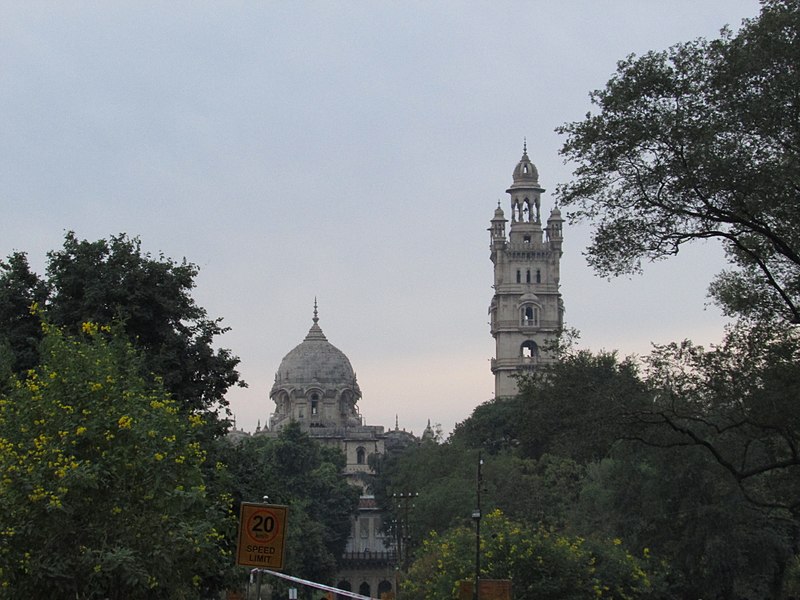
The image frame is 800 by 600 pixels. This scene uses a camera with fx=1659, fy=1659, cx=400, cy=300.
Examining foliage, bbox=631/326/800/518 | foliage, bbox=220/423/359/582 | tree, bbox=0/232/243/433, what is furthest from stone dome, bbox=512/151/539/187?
foliage, bbox=631/326/800/518

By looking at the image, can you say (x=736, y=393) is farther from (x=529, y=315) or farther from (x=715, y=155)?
(x=529, y=315)

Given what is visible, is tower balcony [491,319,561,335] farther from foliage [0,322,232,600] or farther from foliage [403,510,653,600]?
foliage [0,322,232,600]

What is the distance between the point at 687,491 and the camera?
2253 inches

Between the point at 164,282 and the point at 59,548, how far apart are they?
21.3 meters

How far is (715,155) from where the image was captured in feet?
93.6

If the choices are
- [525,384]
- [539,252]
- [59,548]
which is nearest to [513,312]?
[539,252]

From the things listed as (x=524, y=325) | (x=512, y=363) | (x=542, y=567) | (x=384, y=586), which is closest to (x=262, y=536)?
(x=542, y=567)

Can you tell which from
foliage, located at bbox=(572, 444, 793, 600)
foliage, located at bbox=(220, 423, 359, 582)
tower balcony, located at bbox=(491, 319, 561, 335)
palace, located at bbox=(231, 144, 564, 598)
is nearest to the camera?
foliage, located at bbox=(572, 444, 793, 600)

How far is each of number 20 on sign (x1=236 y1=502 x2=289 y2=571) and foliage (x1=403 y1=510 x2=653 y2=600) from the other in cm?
2686

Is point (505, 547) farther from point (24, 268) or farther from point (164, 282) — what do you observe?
point (24, 268)

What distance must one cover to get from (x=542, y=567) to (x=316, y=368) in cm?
12703

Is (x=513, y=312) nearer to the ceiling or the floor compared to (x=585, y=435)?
nearer to the ceiling

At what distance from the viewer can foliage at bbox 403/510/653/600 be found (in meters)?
45.5

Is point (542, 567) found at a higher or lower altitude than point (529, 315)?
lower
